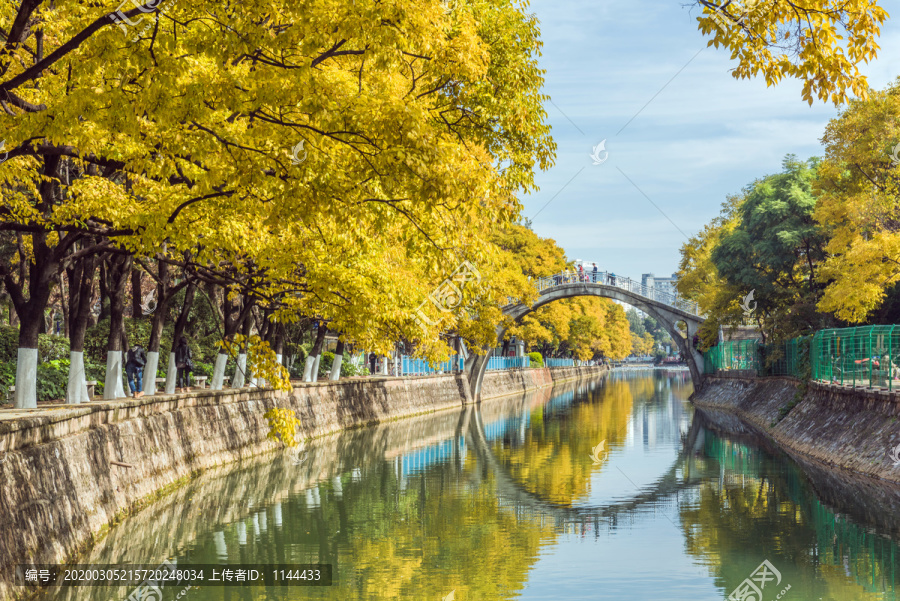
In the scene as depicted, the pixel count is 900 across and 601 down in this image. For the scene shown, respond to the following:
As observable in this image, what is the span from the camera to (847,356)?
77.6 feet

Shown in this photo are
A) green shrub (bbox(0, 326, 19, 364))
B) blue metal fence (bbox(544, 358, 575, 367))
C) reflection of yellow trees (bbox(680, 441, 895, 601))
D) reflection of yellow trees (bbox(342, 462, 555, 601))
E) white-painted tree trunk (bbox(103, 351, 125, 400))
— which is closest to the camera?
reflection of yellow trees (bbox(342, 462, 555, 601))

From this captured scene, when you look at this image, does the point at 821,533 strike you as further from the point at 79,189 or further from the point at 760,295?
the point at 760,295

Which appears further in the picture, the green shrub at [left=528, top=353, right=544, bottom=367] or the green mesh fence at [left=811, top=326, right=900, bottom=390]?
the green shrub at [left=528, top=353, right=544, bottom=367]

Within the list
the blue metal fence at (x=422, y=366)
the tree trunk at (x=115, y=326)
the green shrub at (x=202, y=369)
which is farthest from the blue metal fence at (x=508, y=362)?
the tree trunk at (x=115, y=326)

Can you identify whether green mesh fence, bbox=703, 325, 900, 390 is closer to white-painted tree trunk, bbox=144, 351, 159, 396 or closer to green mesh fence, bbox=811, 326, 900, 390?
green mesh fence, bbox=811, 326, 900, 390

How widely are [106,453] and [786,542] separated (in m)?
10.4

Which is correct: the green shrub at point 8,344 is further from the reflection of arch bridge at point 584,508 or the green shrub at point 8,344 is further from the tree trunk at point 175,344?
the reflection of arch bridge at point 584,508

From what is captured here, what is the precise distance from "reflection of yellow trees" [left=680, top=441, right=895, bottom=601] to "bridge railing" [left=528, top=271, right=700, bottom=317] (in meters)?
42.9

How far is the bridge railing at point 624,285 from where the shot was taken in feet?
203

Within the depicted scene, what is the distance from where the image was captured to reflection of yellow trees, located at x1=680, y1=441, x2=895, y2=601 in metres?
11.2

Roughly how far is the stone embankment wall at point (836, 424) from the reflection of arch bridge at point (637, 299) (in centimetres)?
2400

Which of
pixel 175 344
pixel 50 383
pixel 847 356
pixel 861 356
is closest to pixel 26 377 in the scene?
pixel 50 383

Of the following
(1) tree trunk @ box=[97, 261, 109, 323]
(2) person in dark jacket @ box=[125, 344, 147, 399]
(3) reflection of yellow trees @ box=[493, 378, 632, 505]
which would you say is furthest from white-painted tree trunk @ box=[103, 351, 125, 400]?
(3) reflection of yellow trees @ box=[493, 378, 632, 505]

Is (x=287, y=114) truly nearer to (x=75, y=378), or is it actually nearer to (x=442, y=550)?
(x=442, y=550)
